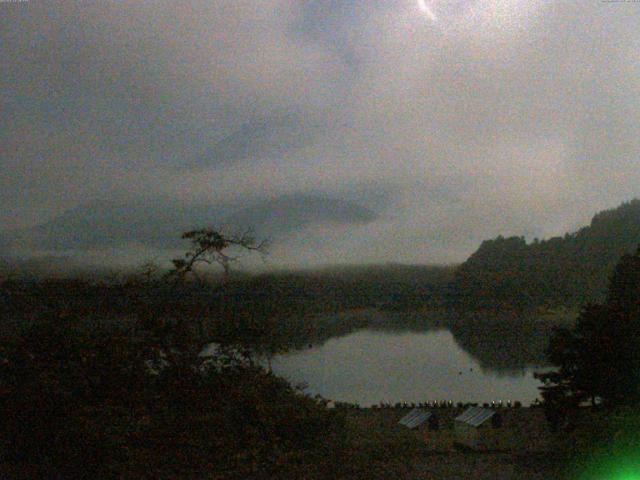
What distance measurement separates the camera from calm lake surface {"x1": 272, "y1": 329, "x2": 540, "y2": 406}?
15672mm

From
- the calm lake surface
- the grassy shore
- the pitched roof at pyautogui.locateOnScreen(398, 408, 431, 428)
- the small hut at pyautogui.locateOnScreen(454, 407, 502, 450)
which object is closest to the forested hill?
the calm lake surface

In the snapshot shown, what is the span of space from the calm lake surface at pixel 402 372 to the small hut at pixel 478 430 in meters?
3.85

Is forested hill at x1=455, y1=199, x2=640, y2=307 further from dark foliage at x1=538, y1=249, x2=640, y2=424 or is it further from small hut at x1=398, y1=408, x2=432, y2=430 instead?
dark foliage at x1=538, y1=249, x2=640, y2=424

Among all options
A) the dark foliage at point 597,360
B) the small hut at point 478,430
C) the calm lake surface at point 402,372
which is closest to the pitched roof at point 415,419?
the calm lake surface at point 402,372

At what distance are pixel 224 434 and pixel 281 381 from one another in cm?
152

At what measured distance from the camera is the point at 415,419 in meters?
13.8

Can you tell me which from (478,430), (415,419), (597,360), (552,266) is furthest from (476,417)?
(552,266)

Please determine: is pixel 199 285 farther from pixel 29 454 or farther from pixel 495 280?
pixel 495 280

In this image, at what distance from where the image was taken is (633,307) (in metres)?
10.4

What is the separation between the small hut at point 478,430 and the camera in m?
10.2

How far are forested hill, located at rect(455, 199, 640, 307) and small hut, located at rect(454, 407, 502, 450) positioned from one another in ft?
43.0

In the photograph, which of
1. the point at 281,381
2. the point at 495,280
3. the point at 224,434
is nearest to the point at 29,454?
the point at 224,434

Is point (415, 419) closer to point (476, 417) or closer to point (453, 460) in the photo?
point (476, 417)

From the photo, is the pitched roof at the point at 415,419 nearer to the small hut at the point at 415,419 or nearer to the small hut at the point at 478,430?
the small hut at the point at 415,419
